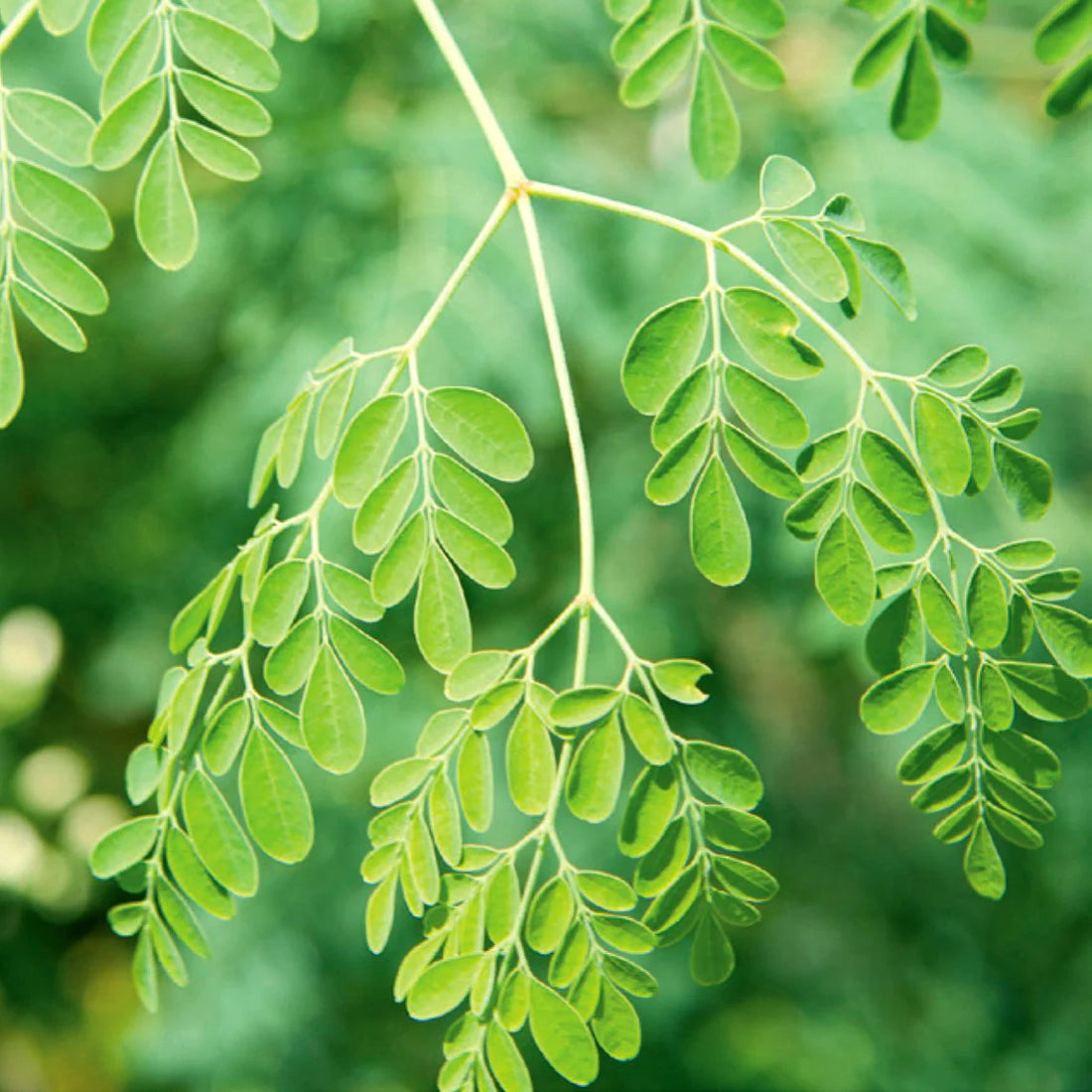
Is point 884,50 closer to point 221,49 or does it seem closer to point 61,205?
point 221,49

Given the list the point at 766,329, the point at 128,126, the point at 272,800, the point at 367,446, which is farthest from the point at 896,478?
the point at 128,126

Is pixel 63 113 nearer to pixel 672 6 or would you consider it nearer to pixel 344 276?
pixel 672 6

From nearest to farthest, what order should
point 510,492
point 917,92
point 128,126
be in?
point 917,92
point 128,126
point 510,492

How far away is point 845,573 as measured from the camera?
31.5 inches

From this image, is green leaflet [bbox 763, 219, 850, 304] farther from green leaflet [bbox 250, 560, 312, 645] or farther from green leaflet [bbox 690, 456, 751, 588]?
green leaflet [bbox 250, 560, 312, 645]

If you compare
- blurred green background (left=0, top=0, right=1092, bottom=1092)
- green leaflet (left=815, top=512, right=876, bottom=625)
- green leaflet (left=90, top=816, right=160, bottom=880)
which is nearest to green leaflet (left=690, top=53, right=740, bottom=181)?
green leaflet (left=815, top=512, right=876, bottom=625)

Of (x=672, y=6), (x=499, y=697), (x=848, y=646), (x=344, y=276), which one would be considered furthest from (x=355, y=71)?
(x=499, y=697)

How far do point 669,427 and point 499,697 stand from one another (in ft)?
0.68

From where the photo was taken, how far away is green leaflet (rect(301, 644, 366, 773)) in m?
0.83

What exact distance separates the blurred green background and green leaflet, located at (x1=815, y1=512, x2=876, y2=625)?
3.36ft

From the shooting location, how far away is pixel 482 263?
200cm

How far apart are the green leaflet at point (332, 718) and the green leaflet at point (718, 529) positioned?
25 centimetres

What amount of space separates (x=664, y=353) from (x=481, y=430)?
130 millimetres

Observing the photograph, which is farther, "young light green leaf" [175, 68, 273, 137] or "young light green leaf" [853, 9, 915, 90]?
"young light green leaf" [175, 68, 273, 137]
